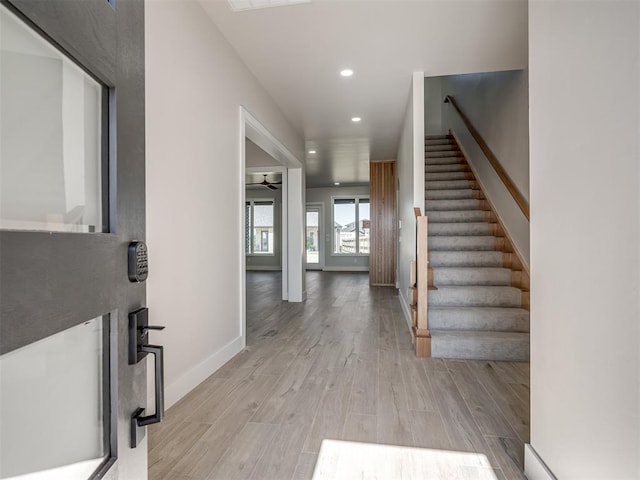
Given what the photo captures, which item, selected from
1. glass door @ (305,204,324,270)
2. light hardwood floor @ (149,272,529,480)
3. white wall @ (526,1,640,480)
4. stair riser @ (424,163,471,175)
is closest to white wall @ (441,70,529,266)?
stair riser @ (424,163,471,175)

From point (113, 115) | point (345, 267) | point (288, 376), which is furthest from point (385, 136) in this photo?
point (345, 267)

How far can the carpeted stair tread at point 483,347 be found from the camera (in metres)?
2.75

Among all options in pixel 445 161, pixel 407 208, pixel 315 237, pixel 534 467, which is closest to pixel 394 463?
pixel 534 467

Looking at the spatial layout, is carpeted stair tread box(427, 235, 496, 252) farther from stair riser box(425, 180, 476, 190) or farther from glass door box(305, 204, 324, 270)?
glass door box(305, 204, 324, 270)

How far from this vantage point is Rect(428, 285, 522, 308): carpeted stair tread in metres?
3.22

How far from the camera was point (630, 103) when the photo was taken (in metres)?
0.85

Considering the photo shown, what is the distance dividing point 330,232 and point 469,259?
7.41 m

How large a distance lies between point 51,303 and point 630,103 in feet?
4.16

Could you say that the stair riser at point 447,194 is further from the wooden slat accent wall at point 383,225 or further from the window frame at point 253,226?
the window frame at point 253,226

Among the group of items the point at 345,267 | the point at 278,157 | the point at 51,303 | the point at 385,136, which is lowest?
the point at 345,267

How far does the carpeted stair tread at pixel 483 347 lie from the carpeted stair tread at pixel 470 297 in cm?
42

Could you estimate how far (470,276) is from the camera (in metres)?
3.47

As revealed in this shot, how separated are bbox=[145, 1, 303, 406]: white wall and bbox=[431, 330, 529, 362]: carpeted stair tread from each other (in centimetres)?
171

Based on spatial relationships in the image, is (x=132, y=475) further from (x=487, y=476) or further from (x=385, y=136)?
(x=385, y=136)
